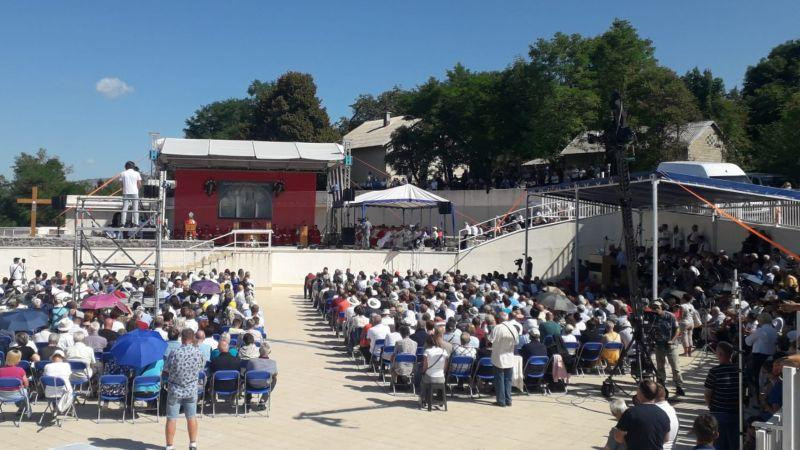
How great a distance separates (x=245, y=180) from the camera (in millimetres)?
32969

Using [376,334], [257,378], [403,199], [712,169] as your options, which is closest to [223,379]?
[257,378]

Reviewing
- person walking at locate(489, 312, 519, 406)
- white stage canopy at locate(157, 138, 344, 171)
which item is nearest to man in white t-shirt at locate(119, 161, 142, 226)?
person walking at locate(489, 312, 519, 406)

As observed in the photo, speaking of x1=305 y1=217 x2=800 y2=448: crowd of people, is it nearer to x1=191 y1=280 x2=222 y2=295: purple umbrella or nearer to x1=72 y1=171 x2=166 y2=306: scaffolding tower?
x1=191 y1=280 x2=222 y2=295: purple umbrella

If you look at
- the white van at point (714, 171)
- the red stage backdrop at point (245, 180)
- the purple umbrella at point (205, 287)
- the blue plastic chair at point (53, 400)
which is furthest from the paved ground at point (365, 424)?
the red stage backdrop at point (245, 180)

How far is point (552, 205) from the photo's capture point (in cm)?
3058

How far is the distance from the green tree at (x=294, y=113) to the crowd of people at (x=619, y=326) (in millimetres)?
35637

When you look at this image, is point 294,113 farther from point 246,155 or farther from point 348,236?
point 348,236

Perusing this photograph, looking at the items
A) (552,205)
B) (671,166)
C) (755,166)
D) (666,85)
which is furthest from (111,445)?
(755,166)

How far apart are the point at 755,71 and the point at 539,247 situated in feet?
116

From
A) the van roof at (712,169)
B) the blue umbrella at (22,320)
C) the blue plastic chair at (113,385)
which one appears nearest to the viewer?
the blue plastic chair at (113,385)

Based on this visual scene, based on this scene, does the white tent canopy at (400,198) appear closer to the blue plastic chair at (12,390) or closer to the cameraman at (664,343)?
the cameraman at (664,343)

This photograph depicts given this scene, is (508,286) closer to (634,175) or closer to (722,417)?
(634,175)

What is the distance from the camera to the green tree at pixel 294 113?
5575cm

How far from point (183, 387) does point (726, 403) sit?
627 centimetres
